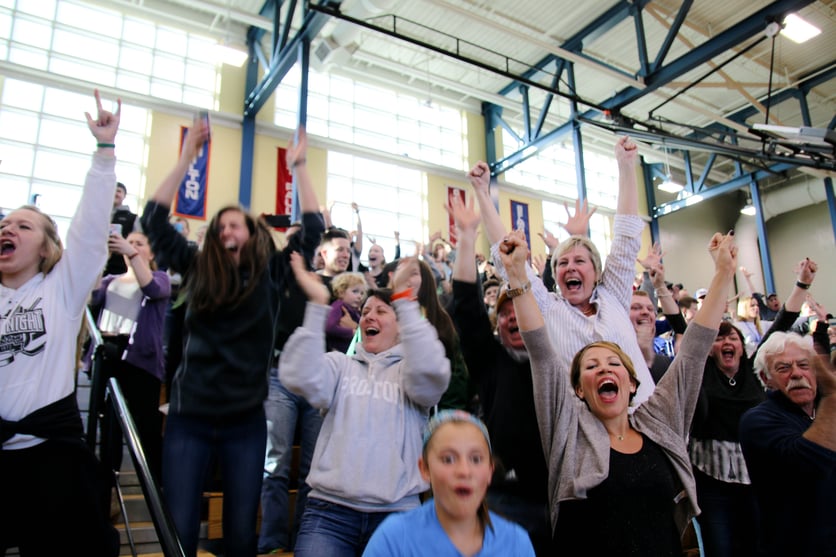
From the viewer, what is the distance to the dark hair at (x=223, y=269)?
1841 mm

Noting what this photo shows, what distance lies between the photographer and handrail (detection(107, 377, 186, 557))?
5.09 ft

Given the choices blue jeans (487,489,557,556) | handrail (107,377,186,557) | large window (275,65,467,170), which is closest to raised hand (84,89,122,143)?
handrail (107,377,186,557)

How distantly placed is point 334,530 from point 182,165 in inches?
53.0

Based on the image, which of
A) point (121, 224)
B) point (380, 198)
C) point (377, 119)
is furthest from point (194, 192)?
point (121, 224)

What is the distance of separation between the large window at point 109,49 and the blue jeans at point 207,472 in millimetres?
7334

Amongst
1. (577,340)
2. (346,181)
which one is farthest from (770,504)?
(346,181)

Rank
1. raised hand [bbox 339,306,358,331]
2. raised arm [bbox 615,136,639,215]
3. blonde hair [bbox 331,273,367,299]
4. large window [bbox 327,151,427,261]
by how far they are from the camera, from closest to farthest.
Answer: raised arm [bbox 615,136,639,215] < raised hand [bbox 339,306,358,331] < blonde hair [bbox 331,273,367,299] < large window [bbox 327,151,427,261]

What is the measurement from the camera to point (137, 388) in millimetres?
2738

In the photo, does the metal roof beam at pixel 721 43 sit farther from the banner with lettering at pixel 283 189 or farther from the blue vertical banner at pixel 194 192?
the blue vertical banner at pixel 194 192

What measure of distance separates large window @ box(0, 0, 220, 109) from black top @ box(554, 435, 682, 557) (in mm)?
7946

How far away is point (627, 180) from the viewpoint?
2.42m

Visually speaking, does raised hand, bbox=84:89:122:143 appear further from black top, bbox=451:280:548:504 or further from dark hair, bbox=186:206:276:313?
black top, bbox=451:280:548:504

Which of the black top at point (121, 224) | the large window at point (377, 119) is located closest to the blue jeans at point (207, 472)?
the black top at point (121, 224)

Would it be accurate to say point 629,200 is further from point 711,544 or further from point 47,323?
point 47,323
